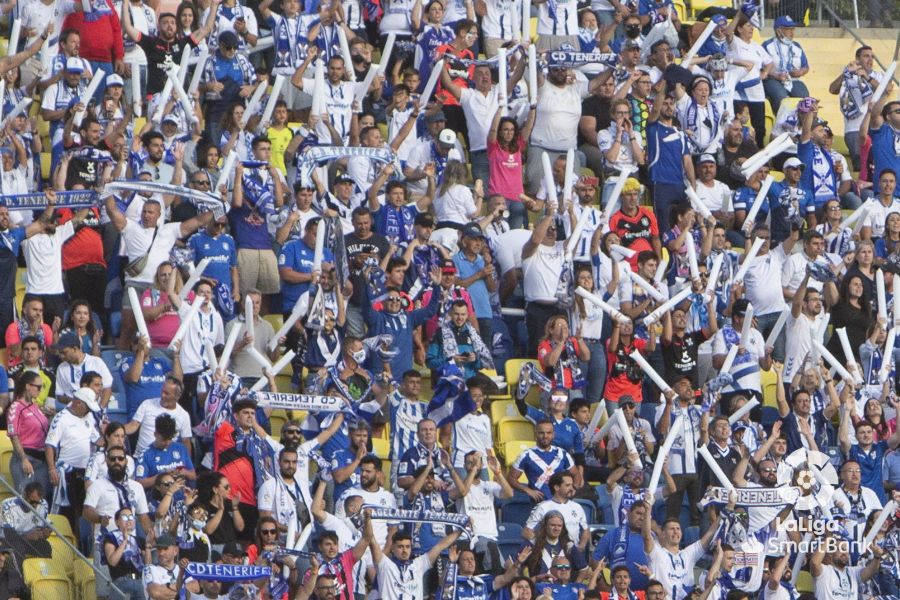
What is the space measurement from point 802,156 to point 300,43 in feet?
16.0

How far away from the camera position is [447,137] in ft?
74.6

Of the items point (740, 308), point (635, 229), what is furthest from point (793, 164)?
point (740, 308)

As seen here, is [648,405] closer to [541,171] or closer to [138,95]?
[541,171]

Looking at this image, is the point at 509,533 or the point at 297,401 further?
the point at 509,533

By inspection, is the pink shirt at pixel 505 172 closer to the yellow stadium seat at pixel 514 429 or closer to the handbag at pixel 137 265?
the yellow stadium seat at pixel 514 429

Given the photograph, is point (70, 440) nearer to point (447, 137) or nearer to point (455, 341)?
point (455, 341)

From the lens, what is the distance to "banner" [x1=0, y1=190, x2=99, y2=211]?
66.4ft

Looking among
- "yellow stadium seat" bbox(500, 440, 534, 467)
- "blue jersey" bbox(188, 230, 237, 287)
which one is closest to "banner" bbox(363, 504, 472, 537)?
"yellow stadium seat" bbox(500, 440, 534, 467)

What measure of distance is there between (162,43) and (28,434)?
5186mm

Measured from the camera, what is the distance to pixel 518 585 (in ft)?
62.5

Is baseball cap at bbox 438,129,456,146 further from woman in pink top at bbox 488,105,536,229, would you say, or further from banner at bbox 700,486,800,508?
banner at bbox 700,486,800,508

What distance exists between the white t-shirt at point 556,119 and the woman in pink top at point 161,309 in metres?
4.32

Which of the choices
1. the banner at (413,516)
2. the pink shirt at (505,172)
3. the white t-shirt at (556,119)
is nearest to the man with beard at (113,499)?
the banner at (413,516)

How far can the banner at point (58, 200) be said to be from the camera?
66.4 ft
